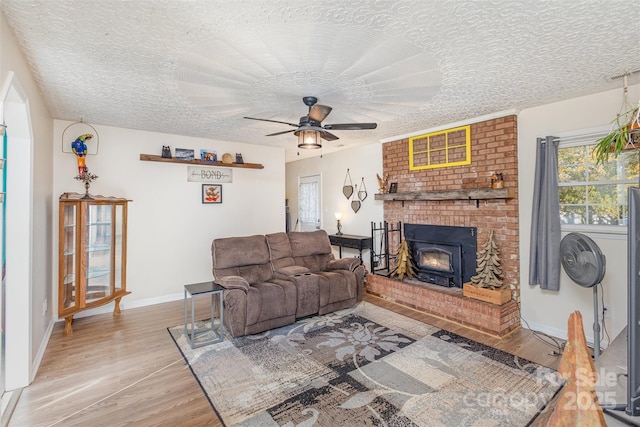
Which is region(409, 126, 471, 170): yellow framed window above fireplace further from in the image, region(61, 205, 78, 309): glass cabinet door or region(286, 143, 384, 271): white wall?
region(61, 205, 78, 309): glass cabinet door

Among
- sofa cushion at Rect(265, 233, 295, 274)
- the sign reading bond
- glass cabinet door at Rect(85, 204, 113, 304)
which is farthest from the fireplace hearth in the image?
glass cabinet door at Rect(85, 204, 113, 304)

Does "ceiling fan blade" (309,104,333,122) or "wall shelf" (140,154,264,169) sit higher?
"ceiling fan blade" (309,104,333,122)

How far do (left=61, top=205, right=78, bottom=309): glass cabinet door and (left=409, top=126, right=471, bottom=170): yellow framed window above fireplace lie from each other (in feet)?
14.6

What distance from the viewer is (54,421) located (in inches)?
81.2

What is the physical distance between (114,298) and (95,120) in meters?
2.25

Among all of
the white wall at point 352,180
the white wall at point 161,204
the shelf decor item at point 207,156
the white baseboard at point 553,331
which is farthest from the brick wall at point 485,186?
the shelf decor item at point 207,156

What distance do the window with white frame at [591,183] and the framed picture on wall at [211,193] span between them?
15.1 feet

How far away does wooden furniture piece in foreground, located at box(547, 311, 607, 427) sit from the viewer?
0.58 m

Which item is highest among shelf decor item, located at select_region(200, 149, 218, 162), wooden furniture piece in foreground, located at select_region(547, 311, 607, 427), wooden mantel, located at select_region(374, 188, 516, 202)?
shelf decor item, located at select_region(200, 149, 218, 162)

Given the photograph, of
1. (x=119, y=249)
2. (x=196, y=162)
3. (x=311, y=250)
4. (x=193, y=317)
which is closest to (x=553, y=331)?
(x=311, y=250)

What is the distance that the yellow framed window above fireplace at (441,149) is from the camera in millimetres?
4098

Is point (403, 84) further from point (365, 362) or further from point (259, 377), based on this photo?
point (259, 377)

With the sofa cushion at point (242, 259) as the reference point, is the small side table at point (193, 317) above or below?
below

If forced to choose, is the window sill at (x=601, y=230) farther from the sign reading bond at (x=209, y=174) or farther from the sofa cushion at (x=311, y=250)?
the sign reading bond at (x=209, y=174)
